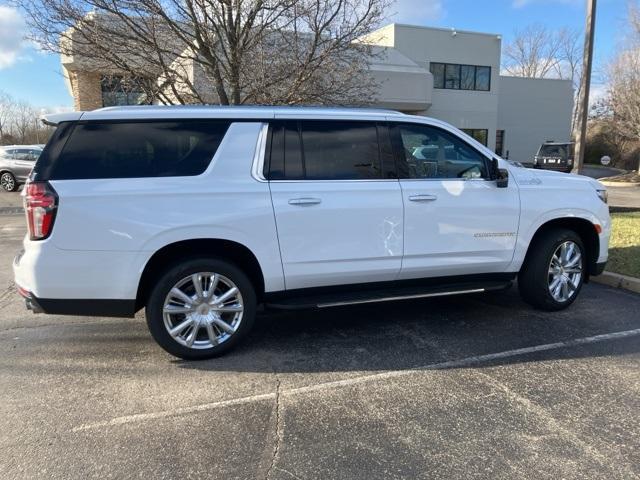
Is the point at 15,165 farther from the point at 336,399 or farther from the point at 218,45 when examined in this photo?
the point at 336,399

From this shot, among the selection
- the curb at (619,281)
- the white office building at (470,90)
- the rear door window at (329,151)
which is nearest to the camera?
the rear door window at (329,151)

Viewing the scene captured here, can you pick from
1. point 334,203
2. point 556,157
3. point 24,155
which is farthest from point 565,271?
point 556,157

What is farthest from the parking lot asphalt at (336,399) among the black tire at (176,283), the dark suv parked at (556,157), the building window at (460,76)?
the building window at (460,76)

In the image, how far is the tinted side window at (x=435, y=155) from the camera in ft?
15.3

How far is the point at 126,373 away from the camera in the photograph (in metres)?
3.98

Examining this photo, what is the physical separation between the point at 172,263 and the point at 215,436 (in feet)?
4.91

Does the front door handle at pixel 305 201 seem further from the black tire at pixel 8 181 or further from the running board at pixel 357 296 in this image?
the black tire at pixel 8 181

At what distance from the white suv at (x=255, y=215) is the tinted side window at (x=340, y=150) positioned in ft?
0.03

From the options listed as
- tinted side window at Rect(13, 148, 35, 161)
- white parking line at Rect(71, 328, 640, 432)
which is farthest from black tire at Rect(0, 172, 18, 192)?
white parking line at Rect(71, 328, 640, 432)

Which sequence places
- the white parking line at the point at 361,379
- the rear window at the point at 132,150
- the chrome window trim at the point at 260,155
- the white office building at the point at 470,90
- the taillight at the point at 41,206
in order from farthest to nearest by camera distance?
1. the white office building at the point at 470,90
2. the chrome window trim at the point at 260,155
3. the rear window at the point at 132,150
4. the taillight at the point at 41,206
5. the white parking line at the point at 361,379

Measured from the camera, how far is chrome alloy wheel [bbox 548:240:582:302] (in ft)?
17.2

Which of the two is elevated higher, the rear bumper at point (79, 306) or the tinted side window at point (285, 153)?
the tinted side window at point (285, 153)

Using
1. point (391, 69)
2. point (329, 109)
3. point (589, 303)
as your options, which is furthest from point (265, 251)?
point (391, 69)

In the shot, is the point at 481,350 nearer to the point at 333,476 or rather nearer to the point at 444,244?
the point at 444,244
